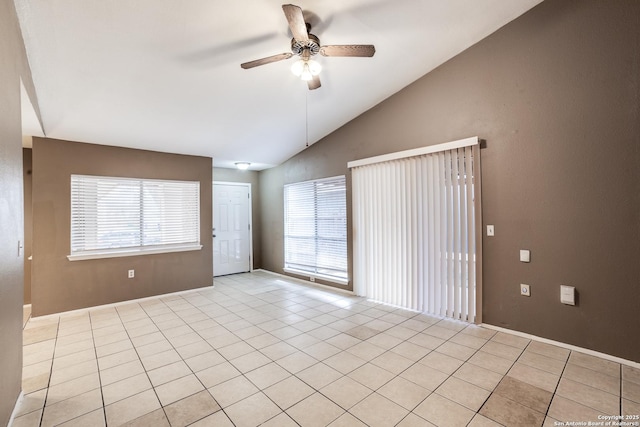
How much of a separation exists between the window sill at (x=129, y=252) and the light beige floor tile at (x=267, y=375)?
3273 mm

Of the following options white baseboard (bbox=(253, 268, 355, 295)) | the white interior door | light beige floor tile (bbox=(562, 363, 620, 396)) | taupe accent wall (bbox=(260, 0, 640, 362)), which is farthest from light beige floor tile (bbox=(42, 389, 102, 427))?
the white interior door

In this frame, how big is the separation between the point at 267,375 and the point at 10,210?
86.0 inches

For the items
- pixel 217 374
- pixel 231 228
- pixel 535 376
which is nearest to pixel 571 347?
pixel 535 376

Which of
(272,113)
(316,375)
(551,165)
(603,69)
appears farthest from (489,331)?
(272,113)

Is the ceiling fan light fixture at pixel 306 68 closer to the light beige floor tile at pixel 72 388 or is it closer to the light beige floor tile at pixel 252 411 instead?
the light beige floor tile at pixel 252 411

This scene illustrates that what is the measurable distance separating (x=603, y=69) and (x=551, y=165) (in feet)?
2.97

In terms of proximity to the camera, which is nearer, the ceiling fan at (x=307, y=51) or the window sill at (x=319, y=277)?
the ceiling fan at (x=307, y=51)

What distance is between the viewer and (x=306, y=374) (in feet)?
8.00

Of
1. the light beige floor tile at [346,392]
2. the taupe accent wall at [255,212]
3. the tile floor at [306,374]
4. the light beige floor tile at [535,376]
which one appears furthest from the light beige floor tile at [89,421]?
the taupe accent wall at [255,212]

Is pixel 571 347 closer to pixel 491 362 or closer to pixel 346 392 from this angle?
pixel 491 362

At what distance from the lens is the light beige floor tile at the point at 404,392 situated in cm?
205

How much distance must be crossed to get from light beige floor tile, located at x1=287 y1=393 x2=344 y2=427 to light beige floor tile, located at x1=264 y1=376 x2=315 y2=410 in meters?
0.05

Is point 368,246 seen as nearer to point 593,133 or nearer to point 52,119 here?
point 593,133

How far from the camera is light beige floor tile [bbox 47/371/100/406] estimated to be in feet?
7.17
